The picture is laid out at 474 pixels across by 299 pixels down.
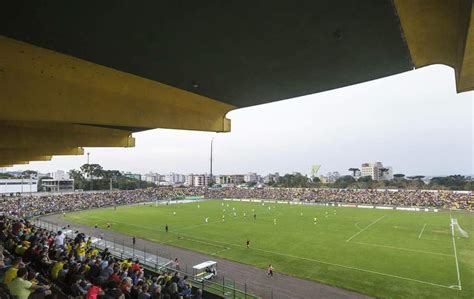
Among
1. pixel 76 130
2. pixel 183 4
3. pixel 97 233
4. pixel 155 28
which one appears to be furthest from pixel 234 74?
pixel 97 233

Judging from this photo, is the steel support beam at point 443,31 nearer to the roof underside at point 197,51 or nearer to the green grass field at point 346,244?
the roof underside at point 197,51

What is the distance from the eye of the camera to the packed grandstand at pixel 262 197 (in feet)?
188

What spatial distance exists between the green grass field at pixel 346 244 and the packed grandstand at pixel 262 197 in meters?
10.3

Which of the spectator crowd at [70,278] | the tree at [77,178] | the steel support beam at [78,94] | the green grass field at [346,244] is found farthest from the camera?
the tree at [77,178]

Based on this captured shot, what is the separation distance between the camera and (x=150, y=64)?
18.4 ft

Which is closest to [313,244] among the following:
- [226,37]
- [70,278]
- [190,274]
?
[190,274]

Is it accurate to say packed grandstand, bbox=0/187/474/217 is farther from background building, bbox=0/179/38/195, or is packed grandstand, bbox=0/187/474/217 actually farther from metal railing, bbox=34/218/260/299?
background building, bbox=0/179/38/195

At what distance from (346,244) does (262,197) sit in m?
57.2

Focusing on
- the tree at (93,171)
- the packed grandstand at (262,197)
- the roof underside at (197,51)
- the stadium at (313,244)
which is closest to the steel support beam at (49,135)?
the roof underside at (197,51)

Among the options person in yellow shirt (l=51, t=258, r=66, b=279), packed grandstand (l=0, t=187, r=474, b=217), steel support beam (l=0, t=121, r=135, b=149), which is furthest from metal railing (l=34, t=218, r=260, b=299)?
packed grandstand (l=0, t=187, r=474, b=217)

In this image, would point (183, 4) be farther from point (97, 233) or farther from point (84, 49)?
point (97, 233)

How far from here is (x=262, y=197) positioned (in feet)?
Answer: 290

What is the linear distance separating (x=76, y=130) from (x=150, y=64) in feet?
26.4

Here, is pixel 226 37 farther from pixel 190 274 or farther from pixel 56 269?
pixel 190 274
